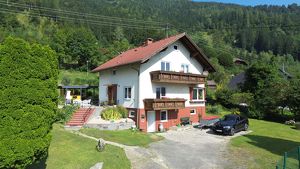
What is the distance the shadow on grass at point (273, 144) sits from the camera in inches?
833

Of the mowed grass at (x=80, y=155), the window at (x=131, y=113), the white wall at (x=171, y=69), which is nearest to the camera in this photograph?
the mowed grass at (x=80, y=155)

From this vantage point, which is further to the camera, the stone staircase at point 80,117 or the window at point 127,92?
the window at point 127,92

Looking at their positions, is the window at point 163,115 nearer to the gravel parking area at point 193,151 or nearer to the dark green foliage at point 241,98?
the gravel parking area at point 193,151

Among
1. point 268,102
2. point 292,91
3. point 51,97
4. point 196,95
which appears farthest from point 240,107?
point 51,97

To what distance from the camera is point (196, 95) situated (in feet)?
113

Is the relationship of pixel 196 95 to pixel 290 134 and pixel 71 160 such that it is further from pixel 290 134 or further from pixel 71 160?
pixel 71 160

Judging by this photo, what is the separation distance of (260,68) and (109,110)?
27.0m

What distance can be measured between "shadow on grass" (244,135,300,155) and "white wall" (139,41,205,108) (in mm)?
9285

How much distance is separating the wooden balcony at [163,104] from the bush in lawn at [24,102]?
15.1 m

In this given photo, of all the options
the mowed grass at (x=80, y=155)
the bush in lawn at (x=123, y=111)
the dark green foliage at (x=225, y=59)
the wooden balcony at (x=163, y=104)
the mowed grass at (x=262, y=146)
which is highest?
the dark green foliage at (x=225, y=59)

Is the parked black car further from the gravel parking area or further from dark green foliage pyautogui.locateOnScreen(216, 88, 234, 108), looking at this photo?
dark green foliage pyautogui.locateOnScreen(216, 88, 234, 108)

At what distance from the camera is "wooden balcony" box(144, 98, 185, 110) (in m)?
27.3

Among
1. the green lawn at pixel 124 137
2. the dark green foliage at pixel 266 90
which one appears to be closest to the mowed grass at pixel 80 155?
the green lawn at pixel 124 137

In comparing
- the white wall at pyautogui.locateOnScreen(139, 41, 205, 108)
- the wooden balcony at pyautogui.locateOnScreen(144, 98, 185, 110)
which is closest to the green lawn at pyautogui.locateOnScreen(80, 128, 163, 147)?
the wooden balcony at pyautogui.locateOnScreen(144, 98, 185, 110)
